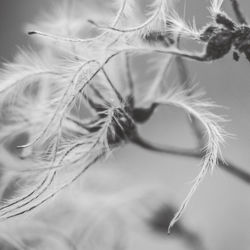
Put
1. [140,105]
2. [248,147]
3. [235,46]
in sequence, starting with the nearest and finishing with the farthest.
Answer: [235,46]
[140,105]
[248,147]

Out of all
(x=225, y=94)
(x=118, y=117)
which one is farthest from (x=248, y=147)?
(x=118, y=117)

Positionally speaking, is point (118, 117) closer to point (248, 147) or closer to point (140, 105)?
point (140, 105)

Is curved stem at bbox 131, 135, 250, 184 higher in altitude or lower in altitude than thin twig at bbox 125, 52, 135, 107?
lower

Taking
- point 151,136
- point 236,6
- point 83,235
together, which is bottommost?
point 83,235

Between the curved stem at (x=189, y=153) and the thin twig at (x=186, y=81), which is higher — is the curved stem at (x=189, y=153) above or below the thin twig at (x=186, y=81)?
below

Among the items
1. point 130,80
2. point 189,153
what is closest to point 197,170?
point 189,153
